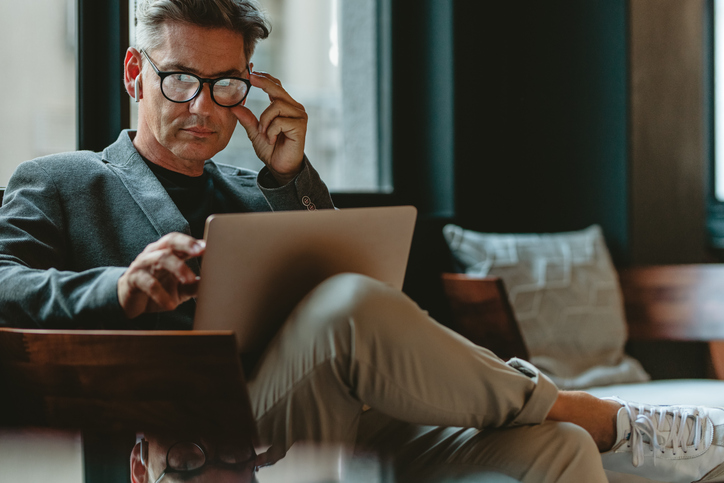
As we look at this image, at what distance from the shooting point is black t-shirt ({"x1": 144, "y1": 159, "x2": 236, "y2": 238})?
4.73ft

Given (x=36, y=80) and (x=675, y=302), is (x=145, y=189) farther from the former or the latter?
(x=675, y=302)

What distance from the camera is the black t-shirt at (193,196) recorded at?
1.44 metres

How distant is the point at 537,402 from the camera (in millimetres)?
1036

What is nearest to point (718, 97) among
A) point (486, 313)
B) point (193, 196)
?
point (486, 313)

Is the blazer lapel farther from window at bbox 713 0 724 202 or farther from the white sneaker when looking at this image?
window at bbox 713 0 724 202

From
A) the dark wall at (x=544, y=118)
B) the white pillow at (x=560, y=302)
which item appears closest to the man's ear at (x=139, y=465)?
the white pillow at (x=560, y=302)

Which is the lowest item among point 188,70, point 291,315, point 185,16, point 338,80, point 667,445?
point 667,445

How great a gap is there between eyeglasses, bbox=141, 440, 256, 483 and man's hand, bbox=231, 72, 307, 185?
740 millimetres

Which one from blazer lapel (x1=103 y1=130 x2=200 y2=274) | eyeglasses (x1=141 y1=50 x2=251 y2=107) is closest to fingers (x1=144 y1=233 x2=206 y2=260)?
blazer lapel (x1=103 y1=130 x2=200 y2=274)

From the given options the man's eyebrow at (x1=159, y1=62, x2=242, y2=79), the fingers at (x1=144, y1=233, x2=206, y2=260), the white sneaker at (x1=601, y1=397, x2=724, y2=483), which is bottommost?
the white sneaker at (x1=601, y1=397, x2=724, y2=483)

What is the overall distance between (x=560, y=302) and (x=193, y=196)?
1.28m

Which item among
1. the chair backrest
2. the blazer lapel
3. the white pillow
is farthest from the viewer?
the white pillow

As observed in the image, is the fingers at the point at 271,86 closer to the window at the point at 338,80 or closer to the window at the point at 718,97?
the window at the point at 338,80

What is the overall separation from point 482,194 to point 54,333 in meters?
2.07
